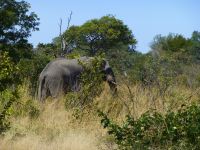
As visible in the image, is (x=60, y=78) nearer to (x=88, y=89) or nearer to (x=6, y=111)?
(x=88, y=89)

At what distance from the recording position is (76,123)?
9.42m

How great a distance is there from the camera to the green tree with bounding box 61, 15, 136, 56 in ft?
144

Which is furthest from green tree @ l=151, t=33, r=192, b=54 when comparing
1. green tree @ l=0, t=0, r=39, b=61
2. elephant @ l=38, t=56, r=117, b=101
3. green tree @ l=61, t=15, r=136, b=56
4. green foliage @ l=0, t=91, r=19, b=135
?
green foliage @ l=0, t=91, r=19, b=135

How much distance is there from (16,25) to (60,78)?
5582 mm

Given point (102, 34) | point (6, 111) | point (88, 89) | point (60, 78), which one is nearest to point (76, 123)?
point (6, 111)

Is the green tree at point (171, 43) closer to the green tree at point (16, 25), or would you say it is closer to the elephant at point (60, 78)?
the green tree at point (16, 25)

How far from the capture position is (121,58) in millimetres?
17938

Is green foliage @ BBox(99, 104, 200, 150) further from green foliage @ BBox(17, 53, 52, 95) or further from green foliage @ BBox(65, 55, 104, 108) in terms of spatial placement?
green foliage @ BBox(17, 53, 52, 95)

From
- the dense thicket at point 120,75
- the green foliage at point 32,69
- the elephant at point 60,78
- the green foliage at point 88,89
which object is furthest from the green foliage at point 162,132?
the green foliage at point 32,69

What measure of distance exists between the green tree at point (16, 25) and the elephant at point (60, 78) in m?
3.66

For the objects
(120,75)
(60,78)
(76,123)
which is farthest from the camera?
(120,75)

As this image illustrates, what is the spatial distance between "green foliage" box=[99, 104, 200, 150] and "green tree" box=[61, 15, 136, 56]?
115 ft

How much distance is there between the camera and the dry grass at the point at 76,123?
7.70 metres

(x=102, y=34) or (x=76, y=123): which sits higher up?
(x=102, y=34)
